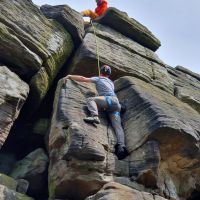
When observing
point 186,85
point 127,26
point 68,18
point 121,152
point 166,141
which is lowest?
point 121,152

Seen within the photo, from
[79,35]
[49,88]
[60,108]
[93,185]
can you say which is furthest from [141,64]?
[93,185]

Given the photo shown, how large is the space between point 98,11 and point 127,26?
7.98 ft

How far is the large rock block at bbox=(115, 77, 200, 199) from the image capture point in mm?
11698

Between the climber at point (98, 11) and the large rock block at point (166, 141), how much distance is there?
882 cm

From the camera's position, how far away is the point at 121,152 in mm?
11984

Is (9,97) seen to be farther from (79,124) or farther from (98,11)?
(98,11)

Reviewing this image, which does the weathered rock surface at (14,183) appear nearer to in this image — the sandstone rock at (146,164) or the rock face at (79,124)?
the rock face at (79,124)

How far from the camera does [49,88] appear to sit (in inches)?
649

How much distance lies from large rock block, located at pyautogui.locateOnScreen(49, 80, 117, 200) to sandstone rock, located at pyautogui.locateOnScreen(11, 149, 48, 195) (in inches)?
46.5

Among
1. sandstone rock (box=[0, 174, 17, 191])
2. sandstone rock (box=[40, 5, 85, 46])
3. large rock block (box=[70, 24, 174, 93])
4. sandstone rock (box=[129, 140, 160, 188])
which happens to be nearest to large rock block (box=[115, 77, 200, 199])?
sandstone rock (box=[129, 140, 160, 188])

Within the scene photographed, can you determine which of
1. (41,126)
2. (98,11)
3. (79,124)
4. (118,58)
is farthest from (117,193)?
(98,11)

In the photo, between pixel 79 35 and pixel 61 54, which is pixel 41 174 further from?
pixel 79 35

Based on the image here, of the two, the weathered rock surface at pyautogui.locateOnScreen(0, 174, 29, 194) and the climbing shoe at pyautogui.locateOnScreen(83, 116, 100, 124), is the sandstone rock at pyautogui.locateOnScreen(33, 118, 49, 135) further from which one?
the weathered rock surface at pyautogui.locateOnScreen(0, 174, 29, 194)

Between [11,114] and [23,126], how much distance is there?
311 cm
